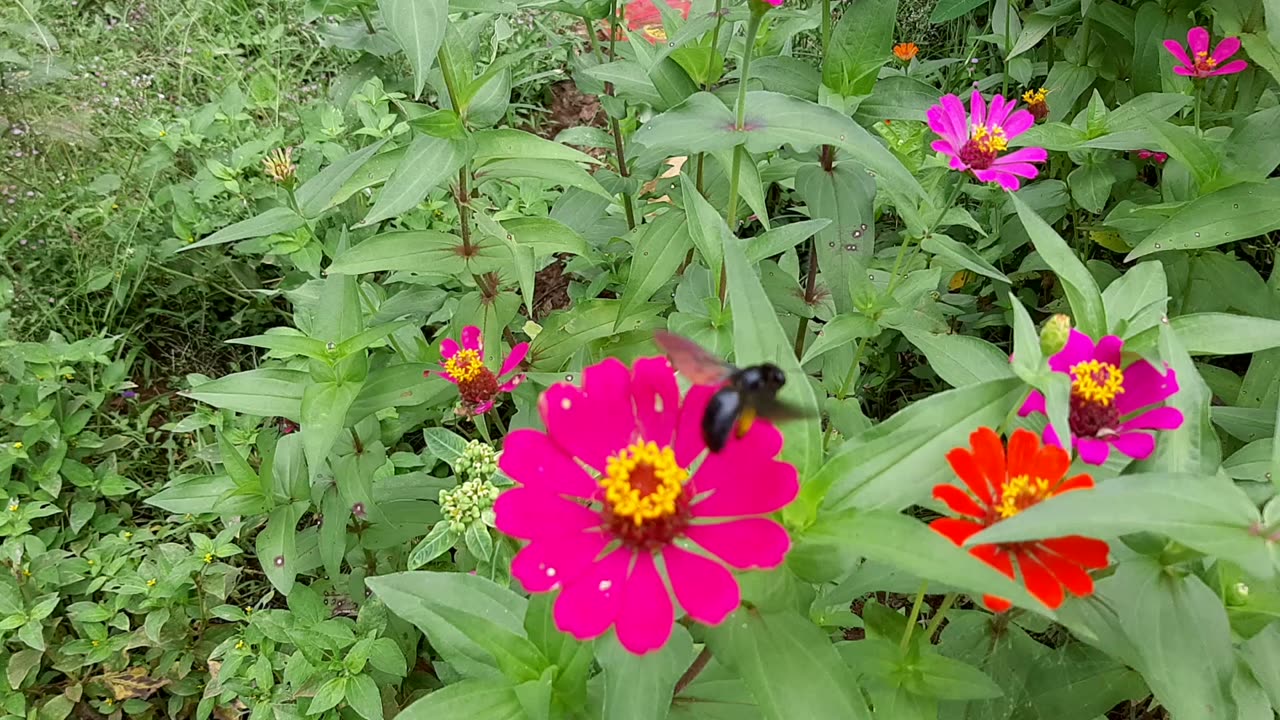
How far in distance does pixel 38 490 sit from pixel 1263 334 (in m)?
2.35

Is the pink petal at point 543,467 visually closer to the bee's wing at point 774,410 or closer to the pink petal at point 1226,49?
the bee's wing at point 774,410

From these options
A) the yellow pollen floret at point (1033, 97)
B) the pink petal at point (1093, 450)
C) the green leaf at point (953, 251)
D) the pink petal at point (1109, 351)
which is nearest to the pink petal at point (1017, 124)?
the green leaf at point (953, 251)

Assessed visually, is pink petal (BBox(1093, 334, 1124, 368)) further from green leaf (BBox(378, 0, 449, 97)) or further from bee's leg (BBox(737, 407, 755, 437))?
green leaf (BBox(378, 0, 449, 97))

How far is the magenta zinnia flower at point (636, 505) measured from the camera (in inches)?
24.9

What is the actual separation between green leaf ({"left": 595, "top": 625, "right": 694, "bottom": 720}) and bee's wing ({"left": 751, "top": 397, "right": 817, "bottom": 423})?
231 millimetres

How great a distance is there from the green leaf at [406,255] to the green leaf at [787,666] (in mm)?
921

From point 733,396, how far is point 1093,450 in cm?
41

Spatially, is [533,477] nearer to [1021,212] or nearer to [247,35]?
[1021,212]

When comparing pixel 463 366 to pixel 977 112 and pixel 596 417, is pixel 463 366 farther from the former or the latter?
pixel 977 112

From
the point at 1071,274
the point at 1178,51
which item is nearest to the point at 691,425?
the point at 1071,274

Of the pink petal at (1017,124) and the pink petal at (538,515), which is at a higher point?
the pink petal at (538,515)

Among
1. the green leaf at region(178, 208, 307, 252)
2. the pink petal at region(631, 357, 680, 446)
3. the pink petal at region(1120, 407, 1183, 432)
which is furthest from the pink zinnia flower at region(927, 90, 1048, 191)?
the green leaf at region(178, 208, 307, 252)

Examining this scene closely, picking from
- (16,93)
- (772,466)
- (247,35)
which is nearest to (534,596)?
(772,466)

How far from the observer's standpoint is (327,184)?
1.47m
